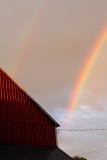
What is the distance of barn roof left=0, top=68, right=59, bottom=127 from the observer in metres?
39.7

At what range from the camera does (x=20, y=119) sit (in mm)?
39312

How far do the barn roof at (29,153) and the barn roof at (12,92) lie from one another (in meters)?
4.68

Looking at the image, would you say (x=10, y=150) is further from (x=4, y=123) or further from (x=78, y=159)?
(x=78, y=159)

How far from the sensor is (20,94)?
4100 cm

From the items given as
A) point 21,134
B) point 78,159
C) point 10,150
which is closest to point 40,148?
point 21,134

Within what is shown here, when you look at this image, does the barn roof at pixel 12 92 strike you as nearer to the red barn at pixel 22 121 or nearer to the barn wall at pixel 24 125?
the red barn at pixel 22 121

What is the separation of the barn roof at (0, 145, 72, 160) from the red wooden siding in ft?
5.03

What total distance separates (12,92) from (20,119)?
2.83 m

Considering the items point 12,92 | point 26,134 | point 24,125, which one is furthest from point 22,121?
point 12,92

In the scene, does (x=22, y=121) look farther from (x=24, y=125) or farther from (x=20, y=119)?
(x=24, y=125)

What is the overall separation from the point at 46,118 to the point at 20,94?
11.4 ft

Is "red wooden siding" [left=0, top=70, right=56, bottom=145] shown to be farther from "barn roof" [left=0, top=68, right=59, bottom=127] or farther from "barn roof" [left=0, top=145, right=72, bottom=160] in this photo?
"barn roof" [left=0, top=145, right=72, bottom=160]

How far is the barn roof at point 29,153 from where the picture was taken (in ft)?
106

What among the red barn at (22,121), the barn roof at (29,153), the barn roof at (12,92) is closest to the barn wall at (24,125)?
the red barn at (22,121)
